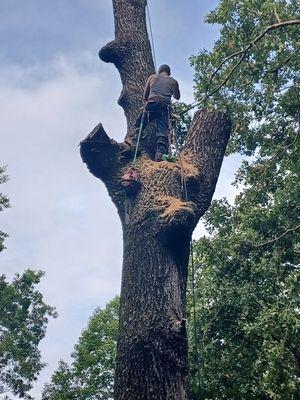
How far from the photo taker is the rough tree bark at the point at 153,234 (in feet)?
11.2

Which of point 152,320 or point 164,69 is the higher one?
point 164,69

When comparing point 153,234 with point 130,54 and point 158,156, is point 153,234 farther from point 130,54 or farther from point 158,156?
point 130,54

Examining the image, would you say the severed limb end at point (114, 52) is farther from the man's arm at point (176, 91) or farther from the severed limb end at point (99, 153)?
the severed limb end at point (99, 153)

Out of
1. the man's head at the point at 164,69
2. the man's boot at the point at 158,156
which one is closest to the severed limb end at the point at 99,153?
the man's boot at the point at 158,156

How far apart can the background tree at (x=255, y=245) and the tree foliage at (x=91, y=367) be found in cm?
1179

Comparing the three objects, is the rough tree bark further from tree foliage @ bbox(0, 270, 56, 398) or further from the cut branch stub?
tree foliage @ bbox(0, 270, 56, 398)

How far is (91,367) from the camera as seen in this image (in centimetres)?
2325

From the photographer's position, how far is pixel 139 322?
3613 mm

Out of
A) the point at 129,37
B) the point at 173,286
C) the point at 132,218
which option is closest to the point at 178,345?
the point at 173,286

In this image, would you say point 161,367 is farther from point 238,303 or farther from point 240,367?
point 240,367

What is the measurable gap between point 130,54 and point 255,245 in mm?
5598

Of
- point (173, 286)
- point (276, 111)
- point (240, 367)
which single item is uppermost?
point (276, 111)

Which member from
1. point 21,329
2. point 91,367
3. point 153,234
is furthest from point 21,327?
point 153,234

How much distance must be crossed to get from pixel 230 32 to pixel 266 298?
5266mm
